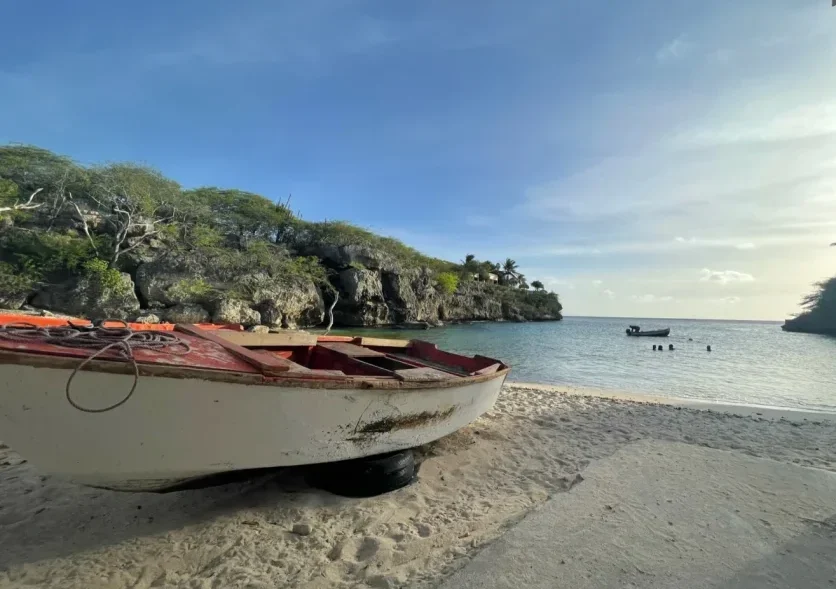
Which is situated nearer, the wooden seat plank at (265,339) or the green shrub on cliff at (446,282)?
the wooden seat plank at (265,339)

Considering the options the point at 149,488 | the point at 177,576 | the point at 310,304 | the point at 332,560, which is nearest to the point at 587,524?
the point at 332,560

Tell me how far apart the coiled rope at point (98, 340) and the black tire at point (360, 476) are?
5.23 ft

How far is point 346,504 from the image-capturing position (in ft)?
10.4

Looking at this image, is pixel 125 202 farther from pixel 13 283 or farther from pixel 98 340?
pixel 98 340

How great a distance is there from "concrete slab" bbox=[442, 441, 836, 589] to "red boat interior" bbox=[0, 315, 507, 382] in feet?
4.76

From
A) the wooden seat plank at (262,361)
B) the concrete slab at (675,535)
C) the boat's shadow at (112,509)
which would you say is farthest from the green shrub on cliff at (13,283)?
the concrete slab at (675,535)

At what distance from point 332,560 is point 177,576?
3.02 ft

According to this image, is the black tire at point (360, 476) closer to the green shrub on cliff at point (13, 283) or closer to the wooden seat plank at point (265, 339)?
the wooden seat plank at point (265, 339)

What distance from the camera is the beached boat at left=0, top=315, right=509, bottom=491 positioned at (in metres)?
2.09

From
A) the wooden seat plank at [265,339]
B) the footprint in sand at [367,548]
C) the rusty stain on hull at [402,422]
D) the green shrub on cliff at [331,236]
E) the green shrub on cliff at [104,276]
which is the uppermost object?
the green shrub on cliff at [331,236]

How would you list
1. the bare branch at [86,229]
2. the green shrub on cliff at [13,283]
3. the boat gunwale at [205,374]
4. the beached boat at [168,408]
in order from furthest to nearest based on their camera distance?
the bare branch at [86,229] → the green shrub on cliff at [13,283] → the beached boat at [168,408] → the boat gunwale at [205,374]

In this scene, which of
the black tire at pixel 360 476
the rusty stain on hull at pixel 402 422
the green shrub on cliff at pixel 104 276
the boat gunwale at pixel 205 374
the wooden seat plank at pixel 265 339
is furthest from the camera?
the green shrub on cliff at pixel 104 276

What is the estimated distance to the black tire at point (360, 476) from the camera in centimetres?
326

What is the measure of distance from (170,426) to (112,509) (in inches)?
56.1
